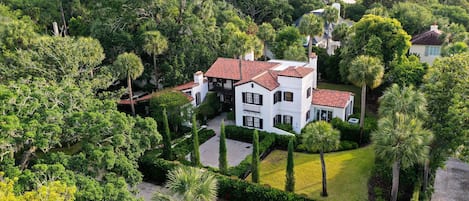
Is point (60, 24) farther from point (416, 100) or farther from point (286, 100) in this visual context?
point (416, 100)

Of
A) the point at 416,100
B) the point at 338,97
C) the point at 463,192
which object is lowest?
the point at 463,192

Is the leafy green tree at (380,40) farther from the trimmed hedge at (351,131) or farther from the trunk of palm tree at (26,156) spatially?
the trunk of palm tree at (26,156)

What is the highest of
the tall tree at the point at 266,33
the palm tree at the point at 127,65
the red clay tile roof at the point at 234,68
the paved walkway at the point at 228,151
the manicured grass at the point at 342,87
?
the tall tree at the point at 266,33

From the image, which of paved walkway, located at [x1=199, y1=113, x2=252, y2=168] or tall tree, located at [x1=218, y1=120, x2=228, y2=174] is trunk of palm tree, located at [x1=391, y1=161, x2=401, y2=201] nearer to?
tall tree, located at [x1=218, y1=120, x2=228, y2=174]

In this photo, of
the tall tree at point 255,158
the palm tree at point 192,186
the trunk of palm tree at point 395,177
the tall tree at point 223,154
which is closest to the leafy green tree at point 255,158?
the tall tree at point 255,158

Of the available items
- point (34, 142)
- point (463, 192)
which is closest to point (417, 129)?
point (463, 192)

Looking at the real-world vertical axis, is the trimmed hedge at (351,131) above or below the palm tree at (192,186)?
below

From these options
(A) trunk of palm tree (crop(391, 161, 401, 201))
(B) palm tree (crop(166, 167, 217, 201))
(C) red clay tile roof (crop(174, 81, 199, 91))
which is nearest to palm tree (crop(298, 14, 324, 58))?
(C) red clay tile roof (crop(174, 81, 199, 91))
